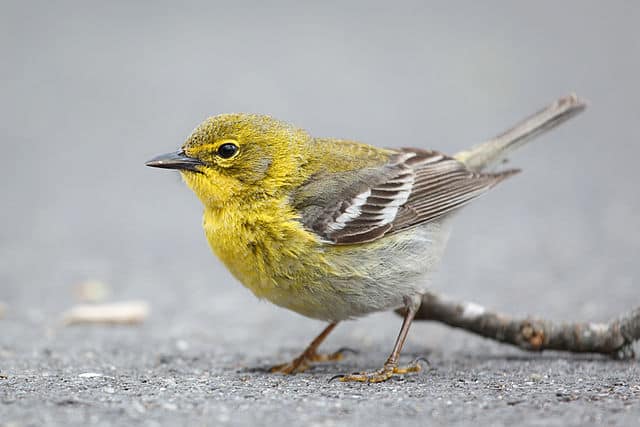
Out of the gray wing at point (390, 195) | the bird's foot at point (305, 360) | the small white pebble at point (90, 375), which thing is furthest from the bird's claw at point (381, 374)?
the small white pebble at point (90, 375)

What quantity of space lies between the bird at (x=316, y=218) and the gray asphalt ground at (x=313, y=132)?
522mm

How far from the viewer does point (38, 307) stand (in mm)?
7848

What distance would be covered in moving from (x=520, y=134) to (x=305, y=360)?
2.46 meters

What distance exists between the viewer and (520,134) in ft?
22.4

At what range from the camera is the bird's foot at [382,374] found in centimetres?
519

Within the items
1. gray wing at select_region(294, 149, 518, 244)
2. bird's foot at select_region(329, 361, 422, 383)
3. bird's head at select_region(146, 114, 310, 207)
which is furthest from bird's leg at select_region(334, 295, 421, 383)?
bird's head at select_region(146, 114, 310, 207)

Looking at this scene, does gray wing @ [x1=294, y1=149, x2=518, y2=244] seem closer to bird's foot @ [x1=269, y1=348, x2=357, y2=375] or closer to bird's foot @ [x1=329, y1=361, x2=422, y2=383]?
bird's foot @ [x1=329, y1=361, x2=422, y2=383]

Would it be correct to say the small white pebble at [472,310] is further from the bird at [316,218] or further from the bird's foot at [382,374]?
the bird's foot at [382,374]

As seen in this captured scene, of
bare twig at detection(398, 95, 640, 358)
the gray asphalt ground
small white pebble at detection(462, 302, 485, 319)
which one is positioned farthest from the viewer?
small white pebble at detection(462, 302, 485, 319)

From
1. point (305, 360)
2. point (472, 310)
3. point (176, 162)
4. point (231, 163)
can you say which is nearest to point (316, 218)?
point (231, 163)

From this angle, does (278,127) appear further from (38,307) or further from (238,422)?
(38,307)

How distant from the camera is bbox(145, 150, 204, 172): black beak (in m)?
5.56

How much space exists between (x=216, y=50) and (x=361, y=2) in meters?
3.92

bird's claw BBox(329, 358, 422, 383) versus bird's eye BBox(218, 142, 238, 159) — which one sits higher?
bird's eye BBox(218, 142, 238, 159)
